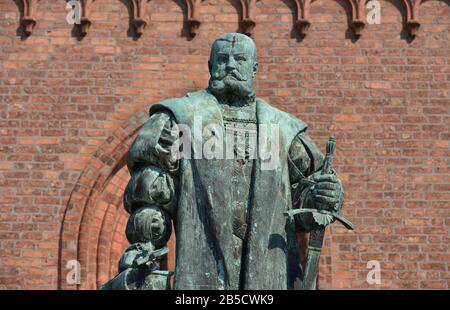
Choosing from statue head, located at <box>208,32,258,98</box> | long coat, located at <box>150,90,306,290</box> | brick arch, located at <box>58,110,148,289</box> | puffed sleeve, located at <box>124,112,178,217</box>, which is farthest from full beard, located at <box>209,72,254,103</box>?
brick arch, located at <box>58,110,148,289</box>

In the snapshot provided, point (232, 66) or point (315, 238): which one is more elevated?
point (232, 66)

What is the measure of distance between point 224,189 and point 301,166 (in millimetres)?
534

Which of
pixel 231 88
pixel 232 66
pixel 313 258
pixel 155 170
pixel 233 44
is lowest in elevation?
pixel 313 258

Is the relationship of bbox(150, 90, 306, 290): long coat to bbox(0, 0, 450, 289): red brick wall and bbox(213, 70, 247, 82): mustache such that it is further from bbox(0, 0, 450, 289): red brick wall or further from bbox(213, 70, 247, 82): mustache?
bbox(0, 0, 450, 289): red brick wall

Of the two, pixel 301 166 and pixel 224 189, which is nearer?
pixel 224 189

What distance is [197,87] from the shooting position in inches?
706

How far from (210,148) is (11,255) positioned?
1017 cm

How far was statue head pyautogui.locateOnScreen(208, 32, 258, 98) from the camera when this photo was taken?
7637mm

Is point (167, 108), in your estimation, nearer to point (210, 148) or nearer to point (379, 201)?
point (210, 148)

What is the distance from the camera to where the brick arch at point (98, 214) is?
1734 centimetres

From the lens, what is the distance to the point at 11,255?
17.3m

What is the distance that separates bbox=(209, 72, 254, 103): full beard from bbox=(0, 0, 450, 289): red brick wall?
9.80 metres

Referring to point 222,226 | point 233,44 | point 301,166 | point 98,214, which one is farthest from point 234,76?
point 98,214

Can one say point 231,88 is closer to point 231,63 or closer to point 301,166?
point 231,63
